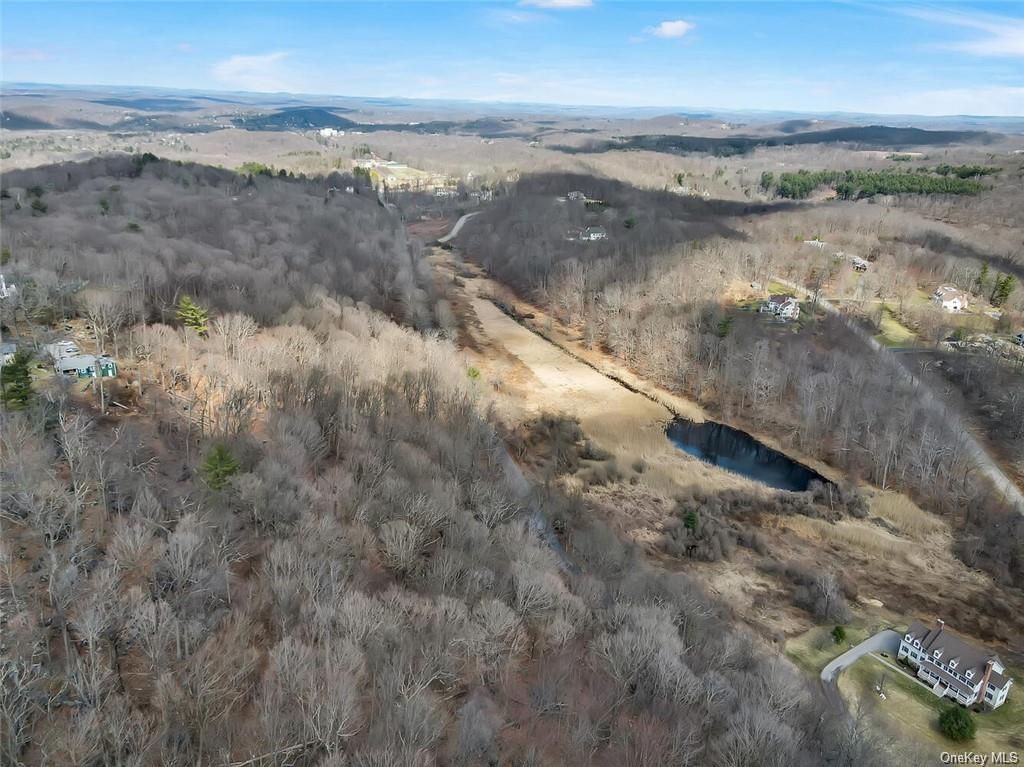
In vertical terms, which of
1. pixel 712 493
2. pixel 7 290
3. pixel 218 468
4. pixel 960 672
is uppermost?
pixel 7 290

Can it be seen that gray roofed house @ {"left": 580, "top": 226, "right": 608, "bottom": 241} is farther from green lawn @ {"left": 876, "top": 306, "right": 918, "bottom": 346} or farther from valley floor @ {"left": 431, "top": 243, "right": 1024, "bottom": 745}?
green lawn @ {"left": 876, "top": 306, "right": 918, "bottom": 346}

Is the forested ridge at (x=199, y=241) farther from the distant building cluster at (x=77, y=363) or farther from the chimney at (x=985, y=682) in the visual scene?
the chimney at (x=985, y=682)

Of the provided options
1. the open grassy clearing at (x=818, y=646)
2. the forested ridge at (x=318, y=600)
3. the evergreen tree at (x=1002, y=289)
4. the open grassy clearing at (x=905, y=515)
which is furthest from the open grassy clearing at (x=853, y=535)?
the evergreen tree at (x=1002, y=289)

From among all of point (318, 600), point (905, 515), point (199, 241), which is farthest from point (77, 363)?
point (905, 515)

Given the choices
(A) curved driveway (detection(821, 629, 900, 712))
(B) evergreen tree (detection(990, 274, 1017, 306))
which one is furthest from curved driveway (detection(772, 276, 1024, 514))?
(B) evergreen tree (detection(990, 274, 1017, 306))

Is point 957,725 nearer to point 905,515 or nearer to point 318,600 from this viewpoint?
point 905,515

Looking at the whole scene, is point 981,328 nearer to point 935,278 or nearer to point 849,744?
point 935,278
